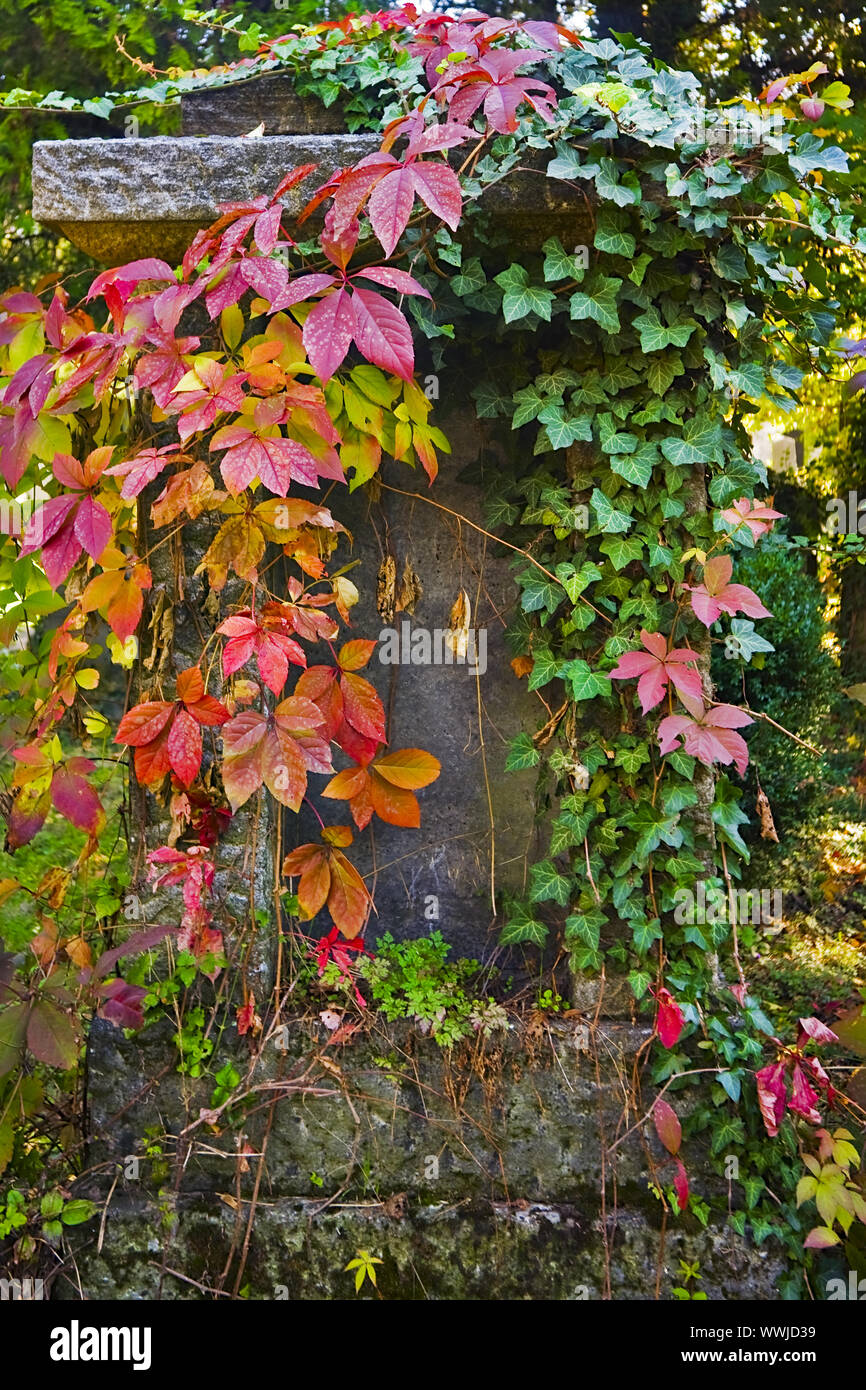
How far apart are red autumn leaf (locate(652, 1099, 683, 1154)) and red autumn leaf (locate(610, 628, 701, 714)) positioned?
0.92 metres

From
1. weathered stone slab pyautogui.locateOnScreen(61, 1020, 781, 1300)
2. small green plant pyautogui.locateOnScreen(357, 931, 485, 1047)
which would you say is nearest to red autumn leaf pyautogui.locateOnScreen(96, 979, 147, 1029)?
weathered stone slab pyautogui.locateOnScreen(61, 1020, 781, 1300)

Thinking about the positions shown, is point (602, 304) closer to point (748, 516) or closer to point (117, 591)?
point (748, 516)

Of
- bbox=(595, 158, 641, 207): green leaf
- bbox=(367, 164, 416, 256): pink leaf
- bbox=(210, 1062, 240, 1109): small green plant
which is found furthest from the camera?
bbox=(210, 1062, 240, 1109): small green plant

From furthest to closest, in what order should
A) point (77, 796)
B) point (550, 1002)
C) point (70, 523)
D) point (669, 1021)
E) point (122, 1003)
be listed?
1. point (550, 1002)
2. point (669, 1021)
3. point (122, 1003)
4. point (77, 796)
5. point (70, 523)

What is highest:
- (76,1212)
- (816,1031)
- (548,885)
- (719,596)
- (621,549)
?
(621,549)

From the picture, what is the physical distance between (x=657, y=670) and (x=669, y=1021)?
0.81 meters

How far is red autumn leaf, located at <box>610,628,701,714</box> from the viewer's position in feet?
6.92

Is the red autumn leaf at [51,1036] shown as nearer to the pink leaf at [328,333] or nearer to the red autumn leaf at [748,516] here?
the pink leaf at [328,333]

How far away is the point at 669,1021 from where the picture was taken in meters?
2.18

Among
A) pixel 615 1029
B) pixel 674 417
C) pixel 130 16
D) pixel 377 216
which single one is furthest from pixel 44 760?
pixel 130 16

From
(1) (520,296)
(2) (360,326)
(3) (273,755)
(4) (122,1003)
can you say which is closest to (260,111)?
(1) (520,296)

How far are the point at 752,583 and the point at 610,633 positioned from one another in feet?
7.56

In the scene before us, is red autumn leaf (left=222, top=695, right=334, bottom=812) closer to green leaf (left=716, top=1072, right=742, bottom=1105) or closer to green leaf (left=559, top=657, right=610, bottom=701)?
green leaf (left=559, top=657, right=610, bottom=701)

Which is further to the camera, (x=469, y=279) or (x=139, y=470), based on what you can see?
(x=469, y=279)
